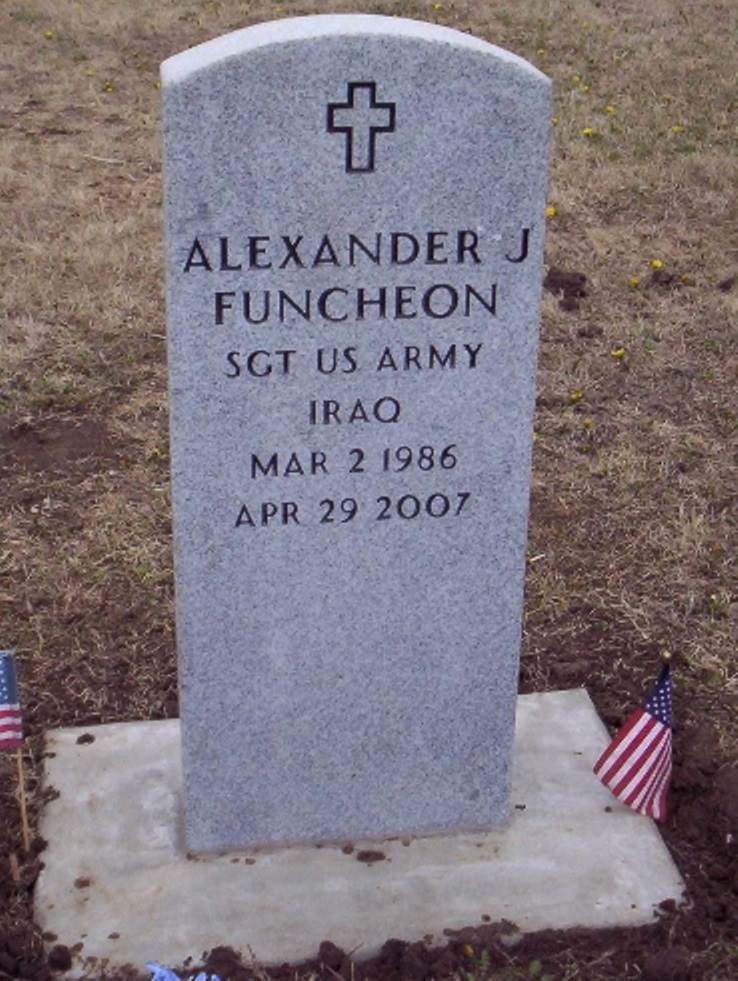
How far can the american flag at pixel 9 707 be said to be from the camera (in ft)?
10.3

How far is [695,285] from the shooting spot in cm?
677

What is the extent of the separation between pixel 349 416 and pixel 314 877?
114 cm

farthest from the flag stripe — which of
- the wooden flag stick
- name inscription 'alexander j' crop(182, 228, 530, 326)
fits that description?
the wooden flag stick

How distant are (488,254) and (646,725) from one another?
127cm

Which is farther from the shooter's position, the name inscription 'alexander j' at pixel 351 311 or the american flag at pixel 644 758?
the american flag at pixel 644 758

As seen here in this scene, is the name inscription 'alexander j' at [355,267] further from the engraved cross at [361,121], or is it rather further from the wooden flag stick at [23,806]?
the wooden flag stick at [23,806]

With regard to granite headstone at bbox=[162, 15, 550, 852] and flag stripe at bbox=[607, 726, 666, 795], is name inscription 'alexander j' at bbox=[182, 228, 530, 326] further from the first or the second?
flag stripe at bbox=[607, 726, 666, 795]

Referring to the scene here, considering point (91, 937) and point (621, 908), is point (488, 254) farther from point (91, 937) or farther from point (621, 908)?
point (91, 937)

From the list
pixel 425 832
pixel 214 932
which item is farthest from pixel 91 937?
pixel 425 832

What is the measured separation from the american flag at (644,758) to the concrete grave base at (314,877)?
77 mm

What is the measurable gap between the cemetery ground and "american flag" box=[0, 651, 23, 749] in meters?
0.32

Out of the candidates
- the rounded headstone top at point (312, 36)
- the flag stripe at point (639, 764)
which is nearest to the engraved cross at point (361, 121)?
the rounded headstone top at point (312, 36)

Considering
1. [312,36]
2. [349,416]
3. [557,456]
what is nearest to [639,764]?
[349,416]

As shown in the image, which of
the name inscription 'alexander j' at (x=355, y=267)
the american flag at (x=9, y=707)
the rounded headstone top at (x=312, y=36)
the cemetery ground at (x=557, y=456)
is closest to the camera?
the rounded headstone top at (x=312, y=36)
